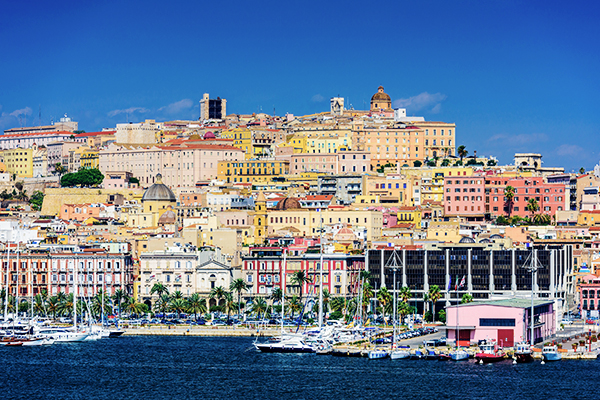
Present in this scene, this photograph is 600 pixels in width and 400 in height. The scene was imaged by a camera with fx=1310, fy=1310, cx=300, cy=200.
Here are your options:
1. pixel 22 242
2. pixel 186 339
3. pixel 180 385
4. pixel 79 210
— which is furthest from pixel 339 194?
pixel 180 385

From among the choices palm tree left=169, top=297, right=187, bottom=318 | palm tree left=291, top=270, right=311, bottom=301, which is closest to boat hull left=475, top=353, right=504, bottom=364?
palm tree left=291, top=270, right=311, bottom=301

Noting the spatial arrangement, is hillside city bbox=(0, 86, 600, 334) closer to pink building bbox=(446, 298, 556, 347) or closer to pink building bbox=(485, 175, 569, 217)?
pink building bbox=(485, 175, 569, 217)

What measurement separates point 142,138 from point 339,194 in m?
47.5

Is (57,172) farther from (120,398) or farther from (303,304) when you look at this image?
(120,398)

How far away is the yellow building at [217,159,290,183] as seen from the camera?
160375mm

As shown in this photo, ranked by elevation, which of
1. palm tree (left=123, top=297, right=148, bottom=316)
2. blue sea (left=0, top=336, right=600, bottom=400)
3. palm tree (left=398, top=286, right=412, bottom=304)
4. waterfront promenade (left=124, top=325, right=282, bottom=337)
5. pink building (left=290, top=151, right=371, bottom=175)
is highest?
pink building (left=290, top=151, right=371, bottom=175)

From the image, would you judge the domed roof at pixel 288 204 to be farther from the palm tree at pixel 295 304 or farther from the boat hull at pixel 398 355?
the boat hull at pixel 398 355

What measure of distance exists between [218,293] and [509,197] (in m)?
44.5

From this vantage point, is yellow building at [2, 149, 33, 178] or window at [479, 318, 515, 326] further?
yellow building at [2, 149, 33, 178]

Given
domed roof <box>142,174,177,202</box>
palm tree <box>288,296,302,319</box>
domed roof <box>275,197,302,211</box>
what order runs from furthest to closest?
domed roof <box>142,174,177,202</box>, domed roof <box>275,197,302,211</box>, palm tree <box>288,296,302,319</box>

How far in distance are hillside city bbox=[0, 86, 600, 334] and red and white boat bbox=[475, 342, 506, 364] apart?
783cm

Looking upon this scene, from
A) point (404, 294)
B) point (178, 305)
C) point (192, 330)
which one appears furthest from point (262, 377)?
point (178, 305)

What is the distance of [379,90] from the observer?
187250 millimetres

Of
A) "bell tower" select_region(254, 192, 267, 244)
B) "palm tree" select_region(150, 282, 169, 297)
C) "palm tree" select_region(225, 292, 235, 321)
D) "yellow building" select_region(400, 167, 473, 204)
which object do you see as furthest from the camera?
"yellow building" select_region(400, 167, 473, 204)
